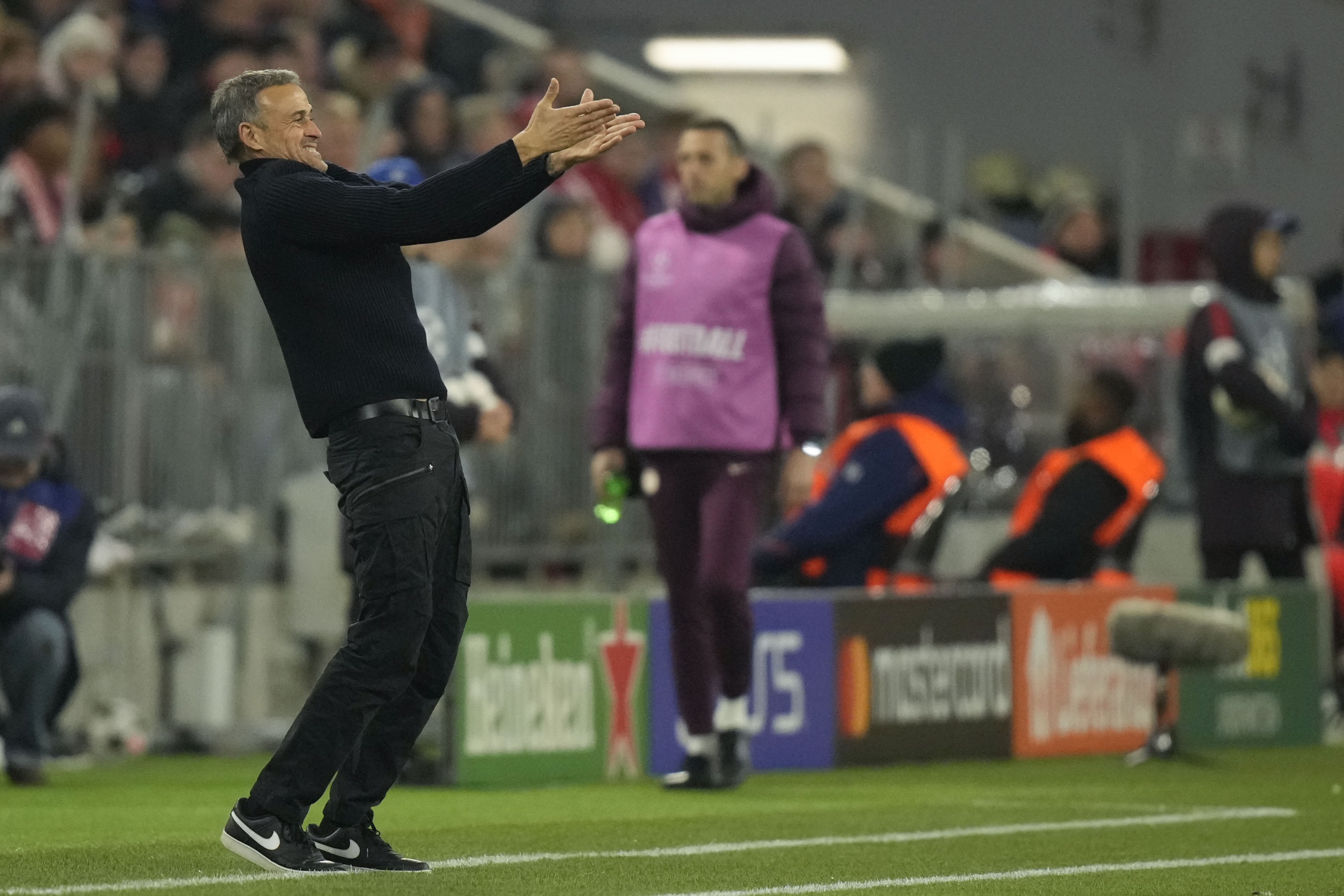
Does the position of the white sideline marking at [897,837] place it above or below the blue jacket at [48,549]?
below

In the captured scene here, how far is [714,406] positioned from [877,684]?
5.78 feet

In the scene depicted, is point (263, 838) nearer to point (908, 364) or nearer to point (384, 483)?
point (384, 483)

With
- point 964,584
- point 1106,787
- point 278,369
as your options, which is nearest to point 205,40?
point 278,369

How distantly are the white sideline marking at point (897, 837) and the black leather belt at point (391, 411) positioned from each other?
1.12m

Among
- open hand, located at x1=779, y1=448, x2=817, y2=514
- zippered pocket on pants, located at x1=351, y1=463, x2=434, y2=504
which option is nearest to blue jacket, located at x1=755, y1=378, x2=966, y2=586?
open hand, located at x1=779, y1=448, x2=817, y2=514

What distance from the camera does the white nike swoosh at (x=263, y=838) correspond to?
6.39m

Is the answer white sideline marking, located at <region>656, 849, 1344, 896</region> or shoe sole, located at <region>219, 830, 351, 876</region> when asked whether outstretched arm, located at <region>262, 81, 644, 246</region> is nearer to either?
shoe sole, located at <region>219, 830, 351, 876</region>

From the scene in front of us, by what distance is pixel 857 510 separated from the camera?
11.2 m

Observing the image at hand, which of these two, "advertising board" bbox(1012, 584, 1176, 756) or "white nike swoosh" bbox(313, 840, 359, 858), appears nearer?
"white nike swoosh" bbox(313, 840, 359, 858)

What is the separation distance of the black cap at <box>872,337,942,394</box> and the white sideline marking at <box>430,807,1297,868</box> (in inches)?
126

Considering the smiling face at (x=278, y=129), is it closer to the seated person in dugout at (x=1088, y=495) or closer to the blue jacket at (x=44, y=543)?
the blue jacket at (x=44, y=543)

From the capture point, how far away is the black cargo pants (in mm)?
6441

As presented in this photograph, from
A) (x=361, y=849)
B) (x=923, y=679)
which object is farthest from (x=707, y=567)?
(x=361, y=849)

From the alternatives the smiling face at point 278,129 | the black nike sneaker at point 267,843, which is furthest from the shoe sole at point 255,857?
the smiling face at point 278,129
